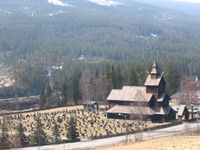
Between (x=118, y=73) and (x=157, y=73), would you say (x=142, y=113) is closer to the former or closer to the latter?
(x=157, y=73)

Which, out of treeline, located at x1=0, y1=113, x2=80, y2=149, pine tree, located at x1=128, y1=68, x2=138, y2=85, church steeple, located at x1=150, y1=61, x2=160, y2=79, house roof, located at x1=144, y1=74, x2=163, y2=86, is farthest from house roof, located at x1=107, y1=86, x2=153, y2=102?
pine tree, located at x1=128, y1=68, x2=138, y2=85

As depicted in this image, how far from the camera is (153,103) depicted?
79.4 m

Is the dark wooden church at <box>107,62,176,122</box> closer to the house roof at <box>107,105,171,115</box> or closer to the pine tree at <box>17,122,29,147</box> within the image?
the house roof at <box>107,105,171,115</box>

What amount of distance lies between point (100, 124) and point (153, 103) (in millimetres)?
9229

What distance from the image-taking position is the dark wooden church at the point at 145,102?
7712 cm

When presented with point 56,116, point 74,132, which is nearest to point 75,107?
point 56,116

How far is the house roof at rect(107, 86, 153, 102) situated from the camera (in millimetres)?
79000

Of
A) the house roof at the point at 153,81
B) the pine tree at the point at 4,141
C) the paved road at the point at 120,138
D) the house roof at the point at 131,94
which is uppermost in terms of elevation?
the house roof at the point at 153,81

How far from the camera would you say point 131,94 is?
81.2 metres

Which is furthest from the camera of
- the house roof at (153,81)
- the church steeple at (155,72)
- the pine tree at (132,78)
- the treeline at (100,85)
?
the pine tree at (132,78)

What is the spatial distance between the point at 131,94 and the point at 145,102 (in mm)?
3551

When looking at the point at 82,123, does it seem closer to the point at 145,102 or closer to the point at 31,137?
the point at 145,102

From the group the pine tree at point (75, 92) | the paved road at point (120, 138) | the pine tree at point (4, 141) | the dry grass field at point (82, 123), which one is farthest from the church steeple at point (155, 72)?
the pine tree at point (4, 141)

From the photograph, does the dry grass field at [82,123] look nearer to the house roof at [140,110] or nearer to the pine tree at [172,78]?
the house roof at [140,110]
